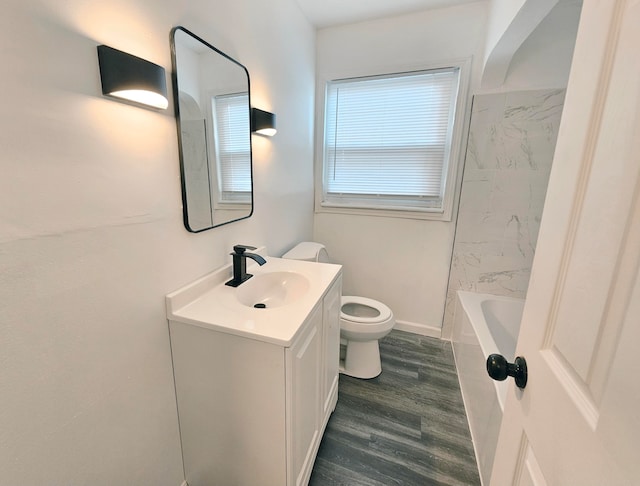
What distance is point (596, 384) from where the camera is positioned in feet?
1.40

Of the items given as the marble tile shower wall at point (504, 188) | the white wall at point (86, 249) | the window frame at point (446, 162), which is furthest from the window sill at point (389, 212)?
the white wall at point (86, 249)

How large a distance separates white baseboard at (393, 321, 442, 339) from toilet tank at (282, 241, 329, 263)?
980 mm

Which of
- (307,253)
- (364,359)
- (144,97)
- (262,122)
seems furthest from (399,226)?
(144,97)

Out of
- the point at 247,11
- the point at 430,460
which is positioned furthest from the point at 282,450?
the point at 247,11

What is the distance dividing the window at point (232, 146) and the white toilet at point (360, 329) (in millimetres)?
658

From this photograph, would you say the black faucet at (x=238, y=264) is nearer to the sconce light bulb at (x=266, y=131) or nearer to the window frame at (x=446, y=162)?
the sconce light bulb at (x=266, y=131)

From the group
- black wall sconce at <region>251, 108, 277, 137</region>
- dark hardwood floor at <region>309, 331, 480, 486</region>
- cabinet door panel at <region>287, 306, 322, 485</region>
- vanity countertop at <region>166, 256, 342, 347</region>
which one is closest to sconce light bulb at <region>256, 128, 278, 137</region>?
black wall sconce at <region>251, 108, 277, 137</region>

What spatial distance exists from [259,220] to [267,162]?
37cm

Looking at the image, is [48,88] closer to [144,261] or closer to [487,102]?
[144,261]

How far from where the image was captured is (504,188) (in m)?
2.10

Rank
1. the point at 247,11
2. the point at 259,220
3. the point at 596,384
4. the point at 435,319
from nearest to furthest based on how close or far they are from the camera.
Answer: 1. the point at 596,384
2. the point at 247,11
3. the point at 259,220
4. the point at 435,319

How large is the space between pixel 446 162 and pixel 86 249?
230 cm

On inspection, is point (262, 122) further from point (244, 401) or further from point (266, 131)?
point (244, 401)

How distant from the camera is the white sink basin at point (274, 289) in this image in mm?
1440
